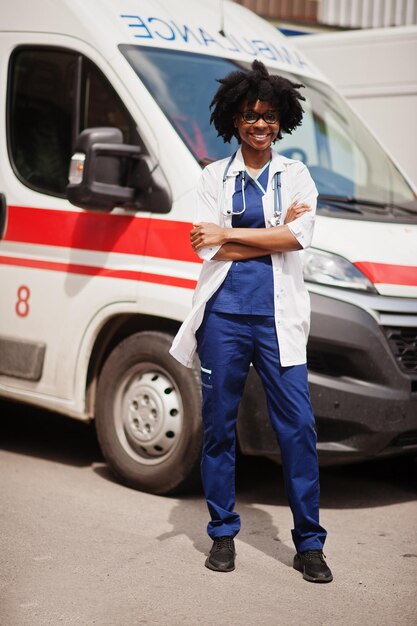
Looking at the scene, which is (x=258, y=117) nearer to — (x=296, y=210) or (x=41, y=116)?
(x=296, y=210)

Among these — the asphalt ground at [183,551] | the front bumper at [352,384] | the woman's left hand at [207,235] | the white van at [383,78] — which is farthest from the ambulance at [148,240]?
the white van at [383,78]

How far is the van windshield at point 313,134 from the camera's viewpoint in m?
5.75

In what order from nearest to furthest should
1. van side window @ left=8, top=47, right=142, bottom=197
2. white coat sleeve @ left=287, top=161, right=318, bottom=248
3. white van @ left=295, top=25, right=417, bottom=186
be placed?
1. white coat sleeve @ left=287, top=161, right=318, bottom=248
2. van side window @ left=8, top=47, right=142, bottom=197
3. white van @ left=295, top=25, right=417, bottom=186

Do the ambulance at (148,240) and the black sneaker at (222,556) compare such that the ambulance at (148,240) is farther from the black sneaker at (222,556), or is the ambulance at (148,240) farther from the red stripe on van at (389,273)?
the black sneaker at (222,556)

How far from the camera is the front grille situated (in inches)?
207

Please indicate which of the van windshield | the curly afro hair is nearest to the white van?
the van windshield

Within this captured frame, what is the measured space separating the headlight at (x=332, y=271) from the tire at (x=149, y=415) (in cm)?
76

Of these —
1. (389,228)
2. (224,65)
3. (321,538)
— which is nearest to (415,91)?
(224,65)

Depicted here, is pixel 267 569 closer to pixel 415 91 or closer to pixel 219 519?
pixel 219 519

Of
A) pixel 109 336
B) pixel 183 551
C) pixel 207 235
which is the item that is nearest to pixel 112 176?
pixel 109 336

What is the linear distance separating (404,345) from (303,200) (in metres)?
1.09

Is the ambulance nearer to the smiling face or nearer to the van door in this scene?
the van door

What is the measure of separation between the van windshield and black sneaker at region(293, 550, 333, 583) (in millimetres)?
1797

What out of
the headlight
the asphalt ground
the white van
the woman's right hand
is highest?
the white van
